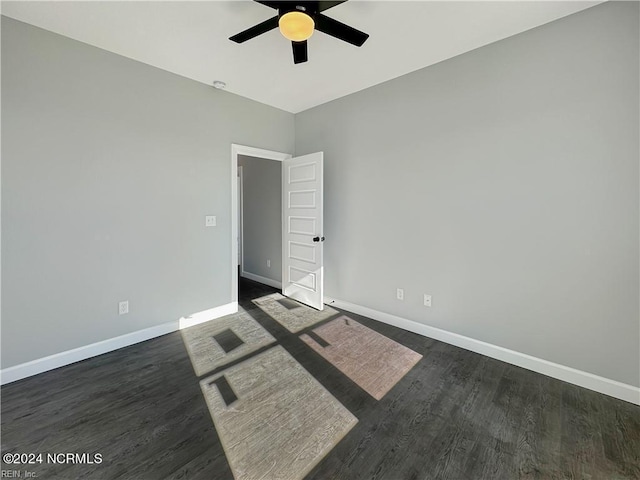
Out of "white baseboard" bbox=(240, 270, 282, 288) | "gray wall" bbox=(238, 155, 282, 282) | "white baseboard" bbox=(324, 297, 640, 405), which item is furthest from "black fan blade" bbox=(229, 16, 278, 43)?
"white baseboard" bbox=(240, 270, 282, 288)

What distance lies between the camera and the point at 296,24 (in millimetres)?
1739

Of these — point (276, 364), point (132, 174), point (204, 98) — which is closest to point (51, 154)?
point (132, 174)

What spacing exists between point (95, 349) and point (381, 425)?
261cm

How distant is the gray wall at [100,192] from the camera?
2195mm

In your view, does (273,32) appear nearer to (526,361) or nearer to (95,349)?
(95,349)

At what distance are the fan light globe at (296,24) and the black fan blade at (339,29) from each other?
10cm

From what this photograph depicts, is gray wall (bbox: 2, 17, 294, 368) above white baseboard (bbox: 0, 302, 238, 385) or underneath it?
above

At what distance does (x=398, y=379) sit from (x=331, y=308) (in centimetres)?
165

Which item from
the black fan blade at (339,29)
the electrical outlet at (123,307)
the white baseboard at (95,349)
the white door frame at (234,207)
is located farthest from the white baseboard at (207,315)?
the black fan blade at (339,29)

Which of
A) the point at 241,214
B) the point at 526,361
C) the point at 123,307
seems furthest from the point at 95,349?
the point at 526,361

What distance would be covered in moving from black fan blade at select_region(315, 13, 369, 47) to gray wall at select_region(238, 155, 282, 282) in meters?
2.82

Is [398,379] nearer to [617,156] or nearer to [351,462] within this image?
[351,462]

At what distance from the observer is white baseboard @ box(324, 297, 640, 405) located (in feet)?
6.65

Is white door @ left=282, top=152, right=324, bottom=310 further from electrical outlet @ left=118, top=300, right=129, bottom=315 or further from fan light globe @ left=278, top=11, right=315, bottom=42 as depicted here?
electrical outlet @ left=118, top=300, right=129, bottom=315
